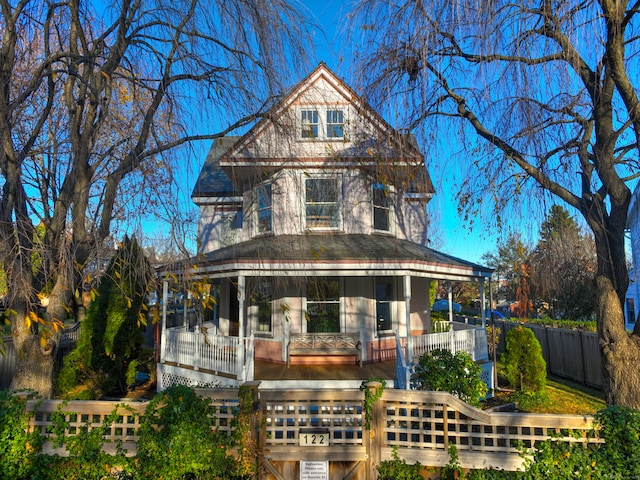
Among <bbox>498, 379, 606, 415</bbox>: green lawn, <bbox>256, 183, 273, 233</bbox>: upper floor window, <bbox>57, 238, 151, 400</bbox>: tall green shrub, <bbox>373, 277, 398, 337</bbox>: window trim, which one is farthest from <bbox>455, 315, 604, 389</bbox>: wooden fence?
<bbox>57, 238, 151, 400</bbox>: tall green shrub

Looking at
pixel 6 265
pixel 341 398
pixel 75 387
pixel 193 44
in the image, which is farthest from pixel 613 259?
pixel 75 387

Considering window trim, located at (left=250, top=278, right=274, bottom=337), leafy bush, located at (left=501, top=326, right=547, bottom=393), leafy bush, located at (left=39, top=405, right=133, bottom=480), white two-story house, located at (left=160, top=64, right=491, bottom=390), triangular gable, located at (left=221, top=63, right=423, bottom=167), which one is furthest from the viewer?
window trim, located at (left=250, top=278, right=274, bottom=337)

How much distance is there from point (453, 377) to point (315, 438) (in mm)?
2257

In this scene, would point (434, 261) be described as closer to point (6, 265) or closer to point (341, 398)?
point (341, 398)

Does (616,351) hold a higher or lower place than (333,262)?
lower

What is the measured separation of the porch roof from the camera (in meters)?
8.30

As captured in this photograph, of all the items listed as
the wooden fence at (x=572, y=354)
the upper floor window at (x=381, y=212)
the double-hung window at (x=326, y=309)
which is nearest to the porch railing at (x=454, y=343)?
the double-hung window at (x=326, y=309)

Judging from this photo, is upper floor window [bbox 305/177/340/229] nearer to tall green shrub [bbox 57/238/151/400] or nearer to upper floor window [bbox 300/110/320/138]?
upper floor window [bbox 300/110/320/138]

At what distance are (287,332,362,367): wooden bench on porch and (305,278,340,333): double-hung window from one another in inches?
37.6

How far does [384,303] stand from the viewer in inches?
436

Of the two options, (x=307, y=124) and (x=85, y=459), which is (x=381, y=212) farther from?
(x=85, y=459)


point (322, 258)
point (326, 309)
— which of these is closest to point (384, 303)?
point (326, 309)

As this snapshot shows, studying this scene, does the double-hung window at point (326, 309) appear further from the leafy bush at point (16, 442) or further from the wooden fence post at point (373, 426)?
the leafy bush at point (16, 442)

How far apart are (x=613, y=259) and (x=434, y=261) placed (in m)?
4.34
